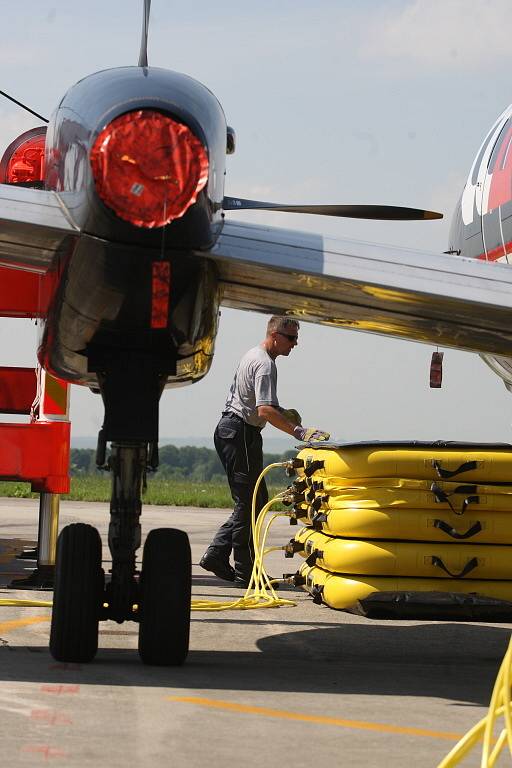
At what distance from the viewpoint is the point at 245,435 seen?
33.3ft

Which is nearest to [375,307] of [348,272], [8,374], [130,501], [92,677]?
[348,272]

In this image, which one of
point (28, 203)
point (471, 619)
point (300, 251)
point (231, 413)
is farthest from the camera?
point (231, 413)

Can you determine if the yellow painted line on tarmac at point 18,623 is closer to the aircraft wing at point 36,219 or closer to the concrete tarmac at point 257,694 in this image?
the concrete tarmac at point 257,694

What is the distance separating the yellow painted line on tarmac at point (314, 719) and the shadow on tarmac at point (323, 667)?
0.22m

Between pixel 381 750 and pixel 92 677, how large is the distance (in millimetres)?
1697

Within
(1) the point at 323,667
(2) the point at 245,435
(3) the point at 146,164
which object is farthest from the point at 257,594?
(3) the point at 146,164

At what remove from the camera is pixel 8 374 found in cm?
1059

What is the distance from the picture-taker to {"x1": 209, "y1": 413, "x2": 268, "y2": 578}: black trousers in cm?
1001

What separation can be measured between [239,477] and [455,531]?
12.4 feet

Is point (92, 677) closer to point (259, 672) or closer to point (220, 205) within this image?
point (259, 672)

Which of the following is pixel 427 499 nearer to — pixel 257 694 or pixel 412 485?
pixel 412 485

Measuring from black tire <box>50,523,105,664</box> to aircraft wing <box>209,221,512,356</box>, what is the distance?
143 centimetres

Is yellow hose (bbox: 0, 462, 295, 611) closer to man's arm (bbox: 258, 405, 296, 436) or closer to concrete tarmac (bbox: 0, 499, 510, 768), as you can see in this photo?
concrete tarmac (bbox: 0, 499, 510, 768)

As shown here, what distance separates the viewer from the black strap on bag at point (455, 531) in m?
6.41
